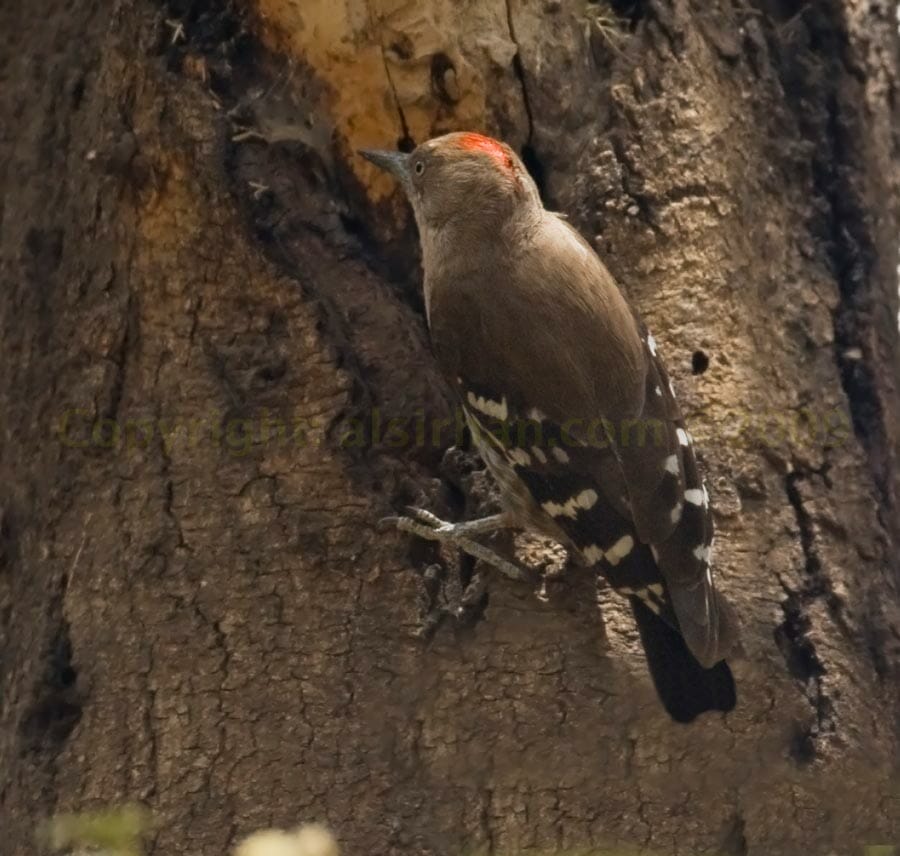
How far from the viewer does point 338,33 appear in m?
3.60

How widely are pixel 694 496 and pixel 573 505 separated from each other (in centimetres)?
30

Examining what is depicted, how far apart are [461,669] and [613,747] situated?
37cm

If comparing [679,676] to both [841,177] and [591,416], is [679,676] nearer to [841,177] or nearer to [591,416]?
[591,416]

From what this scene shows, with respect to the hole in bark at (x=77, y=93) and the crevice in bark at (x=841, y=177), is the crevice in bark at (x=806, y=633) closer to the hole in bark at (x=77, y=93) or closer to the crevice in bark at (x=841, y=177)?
the crevice in bark at (x=841, y=177)

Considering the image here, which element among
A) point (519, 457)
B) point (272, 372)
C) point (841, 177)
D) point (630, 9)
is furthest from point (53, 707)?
point (841, 177)

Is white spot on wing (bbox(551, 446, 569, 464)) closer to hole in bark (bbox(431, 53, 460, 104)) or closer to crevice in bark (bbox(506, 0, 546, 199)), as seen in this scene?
crevice in bark (bbox(506, 0, 546, 199))

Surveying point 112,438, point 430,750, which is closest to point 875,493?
point 430,750

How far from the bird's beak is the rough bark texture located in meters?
0.09

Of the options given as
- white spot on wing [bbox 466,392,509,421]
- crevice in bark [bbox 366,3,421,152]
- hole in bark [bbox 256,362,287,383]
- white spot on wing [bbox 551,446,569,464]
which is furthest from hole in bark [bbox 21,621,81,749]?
crevice in bark [bbox 366,3,421,152]

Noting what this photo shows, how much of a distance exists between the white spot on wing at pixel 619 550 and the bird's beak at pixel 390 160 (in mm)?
1093

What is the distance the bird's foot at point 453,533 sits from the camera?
10.7 feet

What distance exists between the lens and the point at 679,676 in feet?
9.99

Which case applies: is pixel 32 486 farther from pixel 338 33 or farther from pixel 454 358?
pixel 338 33

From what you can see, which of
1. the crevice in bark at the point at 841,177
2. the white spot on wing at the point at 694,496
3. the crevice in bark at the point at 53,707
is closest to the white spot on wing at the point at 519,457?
the white spot on wing at the point at 694,496
